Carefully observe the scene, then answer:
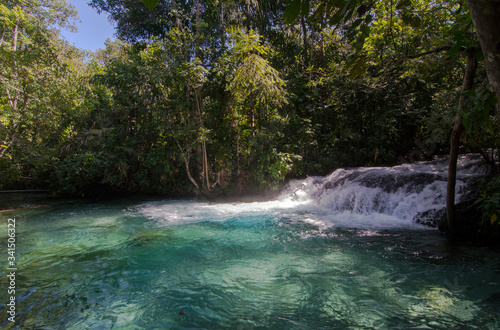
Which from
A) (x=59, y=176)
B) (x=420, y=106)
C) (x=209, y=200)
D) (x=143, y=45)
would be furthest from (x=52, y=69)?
(x=420, y=106)

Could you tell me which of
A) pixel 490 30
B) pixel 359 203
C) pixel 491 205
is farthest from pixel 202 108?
pixel 490 30

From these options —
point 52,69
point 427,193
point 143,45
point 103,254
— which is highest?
point 143,45

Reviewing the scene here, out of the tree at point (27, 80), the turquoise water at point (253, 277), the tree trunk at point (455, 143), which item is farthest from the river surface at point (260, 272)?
the tree at point (27, 80)

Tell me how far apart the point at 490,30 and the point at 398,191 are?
6980 millimetres

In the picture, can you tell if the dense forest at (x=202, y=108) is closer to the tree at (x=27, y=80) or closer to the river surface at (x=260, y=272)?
the tree at (x=27, y=80)

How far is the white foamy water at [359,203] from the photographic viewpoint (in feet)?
21.2

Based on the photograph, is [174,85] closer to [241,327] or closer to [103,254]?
[103,254]

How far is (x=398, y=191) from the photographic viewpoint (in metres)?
7.25

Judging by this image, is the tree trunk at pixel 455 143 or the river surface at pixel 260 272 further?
the tree trunk at pixel 455 143

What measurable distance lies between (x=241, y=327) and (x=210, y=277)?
1.24m

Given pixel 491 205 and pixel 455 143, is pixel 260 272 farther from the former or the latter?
pixel 491 205

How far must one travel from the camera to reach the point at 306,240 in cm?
538

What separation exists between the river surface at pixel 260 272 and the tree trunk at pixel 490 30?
2.54 m

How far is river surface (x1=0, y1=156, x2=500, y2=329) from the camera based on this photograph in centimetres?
288
